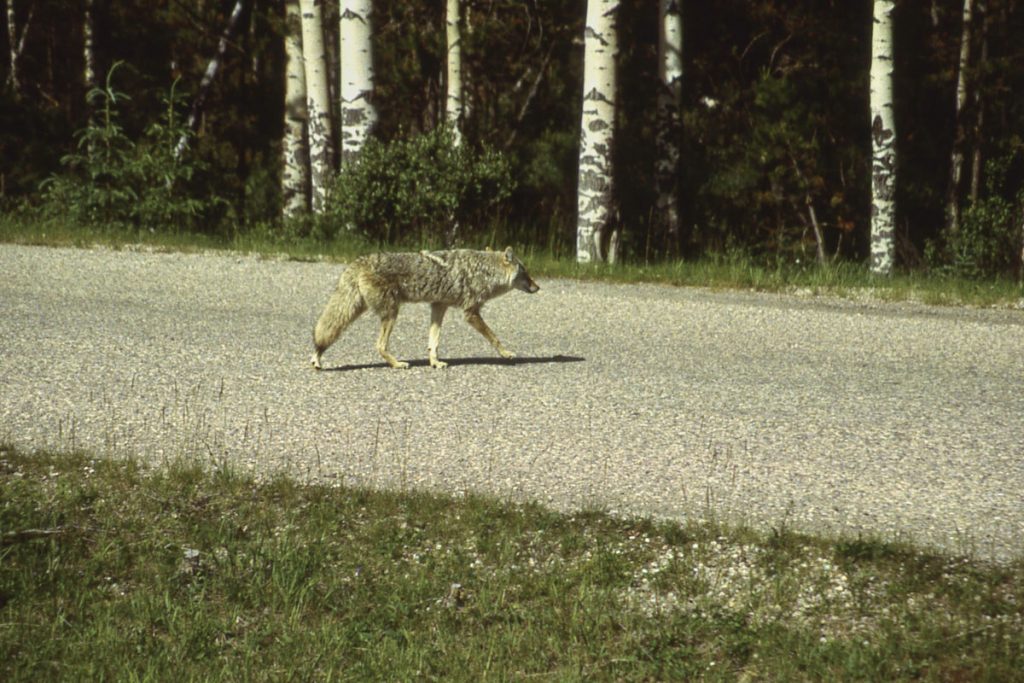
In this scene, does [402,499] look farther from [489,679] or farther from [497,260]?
[497,260]

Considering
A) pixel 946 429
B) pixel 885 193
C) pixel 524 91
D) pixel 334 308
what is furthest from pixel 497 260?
pixel 524 91

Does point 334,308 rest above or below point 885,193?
below

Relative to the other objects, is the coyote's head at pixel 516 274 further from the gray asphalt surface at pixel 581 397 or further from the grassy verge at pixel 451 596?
the grassy verge at pixel 451 596

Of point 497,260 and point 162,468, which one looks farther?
point 497,260

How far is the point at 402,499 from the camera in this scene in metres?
6.57

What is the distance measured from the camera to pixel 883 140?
16.6m

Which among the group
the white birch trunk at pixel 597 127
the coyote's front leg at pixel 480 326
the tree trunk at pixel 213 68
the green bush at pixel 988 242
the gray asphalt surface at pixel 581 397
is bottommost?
the gray asphalt surface at pixel 581 397

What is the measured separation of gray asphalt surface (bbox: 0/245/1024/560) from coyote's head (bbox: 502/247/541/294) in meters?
0.59

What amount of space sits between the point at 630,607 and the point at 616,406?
3442 millimetres

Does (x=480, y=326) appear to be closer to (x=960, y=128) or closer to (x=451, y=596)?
(x=451, y=596)

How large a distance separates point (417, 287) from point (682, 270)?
5618 mm

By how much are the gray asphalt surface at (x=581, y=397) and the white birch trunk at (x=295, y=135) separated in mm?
6082

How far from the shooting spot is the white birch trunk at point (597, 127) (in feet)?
50.6

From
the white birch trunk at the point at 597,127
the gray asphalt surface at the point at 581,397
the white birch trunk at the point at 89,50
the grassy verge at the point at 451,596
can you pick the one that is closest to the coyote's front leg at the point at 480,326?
the gray asphalt surface at the point at 581,397
